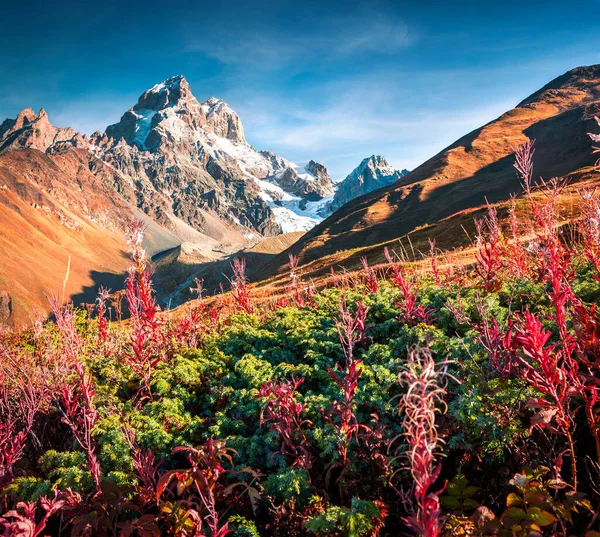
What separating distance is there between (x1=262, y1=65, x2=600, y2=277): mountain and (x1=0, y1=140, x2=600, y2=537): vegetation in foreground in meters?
36.8

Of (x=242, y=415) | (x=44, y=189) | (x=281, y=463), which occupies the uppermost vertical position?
(x=44, y=189)

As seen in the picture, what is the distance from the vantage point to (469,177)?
65875 mm

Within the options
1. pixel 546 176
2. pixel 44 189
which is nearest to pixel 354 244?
pixel 546 176

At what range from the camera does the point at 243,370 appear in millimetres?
4445

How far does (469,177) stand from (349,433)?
73.0 meters

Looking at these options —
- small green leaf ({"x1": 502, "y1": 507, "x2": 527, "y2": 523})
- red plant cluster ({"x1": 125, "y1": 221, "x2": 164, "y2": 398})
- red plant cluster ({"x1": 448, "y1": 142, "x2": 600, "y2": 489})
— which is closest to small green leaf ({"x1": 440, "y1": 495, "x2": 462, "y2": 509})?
small green leaf ({"x1": 502, "y1": 507, "x2": 527, "y2": 523})

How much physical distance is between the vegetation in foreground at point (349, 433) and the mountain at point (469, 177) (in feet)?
121

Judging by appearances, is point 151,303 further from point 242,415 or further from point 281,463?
point 281,463

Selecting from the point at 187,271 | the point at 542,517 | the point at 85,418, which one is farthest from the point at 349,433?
the point at 187,271

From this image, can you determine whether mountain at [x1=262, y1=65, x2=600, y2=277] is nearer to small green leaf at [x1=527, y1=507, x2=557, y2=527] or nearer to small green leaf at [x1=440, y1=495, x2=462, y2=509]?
small green leaf at [x1=440, y1=495, x2=462, y2=509]

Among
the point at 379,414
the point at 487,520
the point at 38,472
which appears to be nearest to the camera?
the point at 487,520

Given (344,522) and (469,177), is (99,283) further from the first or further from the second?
(344,522)

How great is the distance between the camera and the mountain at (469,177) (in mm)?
53094

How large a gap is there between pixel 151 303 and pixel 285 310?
2.32 meters
